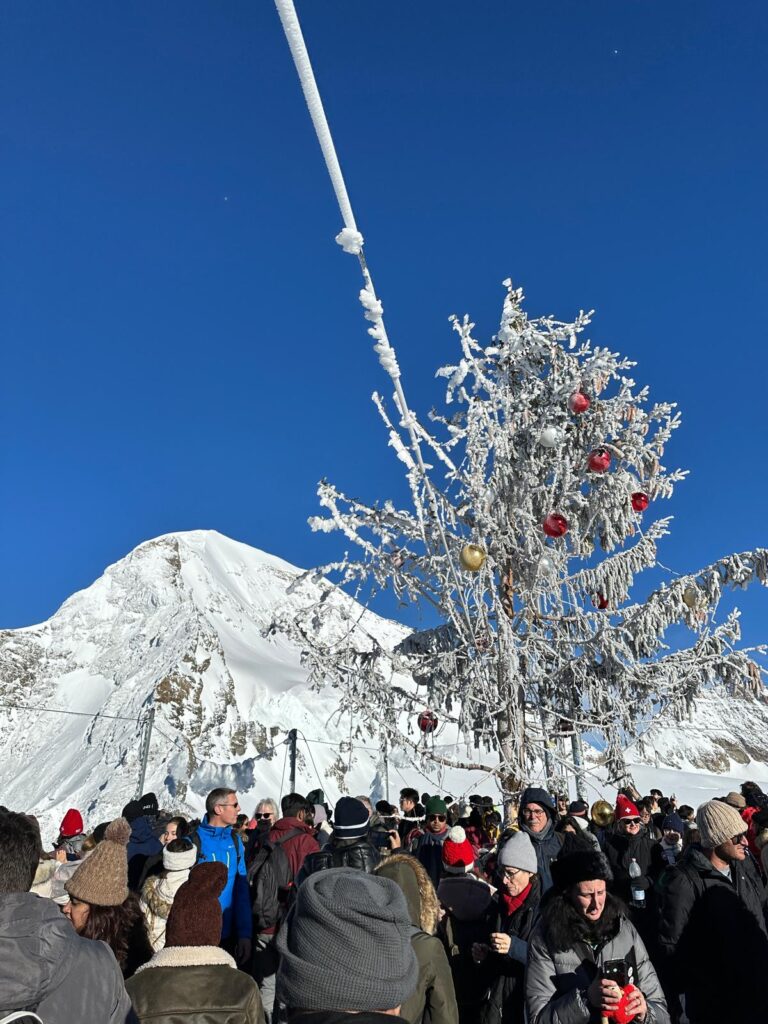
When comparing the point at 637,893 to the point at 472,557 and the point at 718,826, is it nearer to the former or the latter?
the point at 718,826

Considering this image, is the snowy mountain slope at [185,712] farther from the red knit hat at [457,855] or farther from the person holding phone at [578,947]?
the person holding phone at [578,947]

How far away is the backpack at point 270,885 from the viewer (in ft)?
16.8

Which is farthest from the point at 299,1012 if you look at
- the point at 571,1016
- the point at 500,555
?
the point at 500,555

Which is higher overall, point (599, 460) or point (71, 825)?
point (599, 460)

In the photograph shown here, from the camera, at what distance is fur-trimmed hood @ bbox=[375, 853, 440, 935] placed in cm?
345

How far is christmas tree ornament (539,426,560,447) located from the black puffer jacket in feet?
23.1

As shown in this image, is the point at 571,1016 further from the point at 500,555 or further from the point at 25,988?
the point at 500,555

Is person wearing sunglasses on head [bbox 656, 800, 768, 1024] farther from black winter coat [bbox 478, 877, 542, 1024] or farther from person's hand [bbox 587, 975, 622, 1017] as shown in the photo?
person's hand [bbox 587, 975, 622, 1017]

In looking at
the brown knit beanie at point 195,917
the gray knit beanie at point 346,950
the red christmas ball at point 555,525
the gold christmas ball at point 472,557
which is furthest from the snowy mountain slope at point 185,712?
the gray knit beanie at point 346,950

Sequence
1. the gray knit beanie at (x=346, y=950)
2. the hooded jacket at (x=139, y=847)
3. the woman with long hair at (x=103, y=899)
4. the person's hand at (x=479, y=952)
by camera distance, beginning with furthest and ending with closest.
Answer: the hooded jacket at (x=139, y=847) → the person's hand at (x=479, y=952) → the woman with long hair at (x=103, y=899) → the gray knit beanie at (x=346, y=950)

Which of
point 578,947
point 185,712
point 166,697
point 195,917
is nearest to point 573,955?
point 578,947

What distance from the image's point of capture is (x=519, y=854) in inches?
159

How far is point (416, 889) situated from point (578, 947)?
0.79 m

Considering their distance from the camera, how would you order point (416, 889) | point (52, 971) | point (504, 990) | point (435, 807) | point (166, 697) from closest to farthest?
point (52, 971) < point (416, 889) < point (504, 990) < point (435, 807) < point (166, 697)
